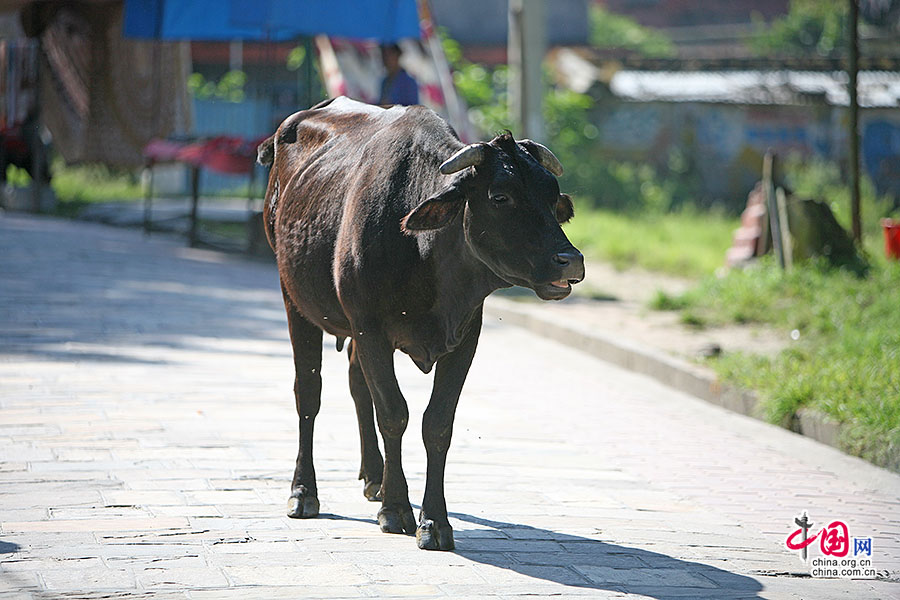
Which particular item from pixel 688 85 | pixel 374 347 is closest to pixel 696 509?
pixel 374 347

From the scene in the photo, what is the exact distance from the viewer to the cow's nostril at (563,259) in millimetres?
4527

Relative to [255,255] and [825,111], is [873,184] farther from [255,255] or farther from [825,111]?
[255,255]

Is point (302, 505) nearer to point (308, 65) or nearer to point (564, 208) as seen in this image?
point (564, 208)

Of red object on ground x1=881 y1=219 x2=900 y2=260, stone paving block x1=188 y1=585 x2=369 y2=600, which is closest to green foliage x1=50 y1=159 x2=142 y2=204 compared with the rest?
red object on ground x1=881 y1=219 x2=900 y2=260

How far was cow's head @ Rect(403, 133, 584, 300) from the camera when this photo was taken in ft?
15.1

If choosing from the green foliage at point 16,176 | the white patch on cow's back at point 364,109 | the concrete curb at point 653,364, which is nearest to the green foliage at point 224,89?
the green foliage at point 16,176

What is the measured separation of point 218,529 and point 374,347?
939 millimetres

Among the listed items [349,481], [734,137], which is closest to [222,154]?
Answer: [349,481]

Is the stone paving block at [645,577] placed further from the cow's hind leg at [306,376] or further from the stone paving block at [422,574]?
the cow's hind leg at [306,376]

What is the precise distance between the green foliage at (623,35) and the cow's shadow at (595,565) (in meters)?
36.5

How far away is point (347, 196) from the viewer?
528 centimetres

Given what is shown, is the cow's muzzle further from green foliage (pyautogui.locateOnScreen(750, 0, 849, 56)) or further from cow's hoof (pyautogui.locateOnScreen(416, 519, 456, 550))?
green foliage (pyautogui.locateOnScreen(750, 0, 849, 56))

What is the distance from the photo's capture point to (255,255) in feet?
50.1

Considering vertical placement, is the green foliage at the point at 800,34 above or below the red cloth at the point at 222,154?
above
